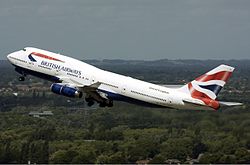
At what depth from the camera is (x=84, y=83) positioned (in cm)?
8488

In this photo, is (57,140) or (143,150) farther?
(57,140)

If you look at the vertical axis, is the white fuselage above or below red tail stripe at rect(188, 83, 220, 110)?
above

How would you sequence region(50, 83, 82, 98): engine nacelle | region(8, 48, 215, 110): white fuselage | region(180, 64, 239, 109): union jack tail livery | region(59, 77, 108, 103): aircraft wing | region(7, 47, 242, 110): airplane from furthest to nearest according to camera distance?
1. region(50, 83, 82, 98): engine nacelle
2. region(59, 77, 108, 103): aircraft wing
3. region(8, 48, 215, 110): white fuselage
4. region(7, 47, 242, 110): airplane
5. region(180, 64, 239, 109): union jack tail livery

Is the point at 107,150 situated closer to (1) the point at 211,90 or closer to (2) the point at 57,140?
(2) the point at 57,140

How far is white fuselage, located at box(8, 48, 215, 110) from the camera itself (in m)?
79.4

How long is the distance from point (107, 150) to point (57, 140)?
1281 cm

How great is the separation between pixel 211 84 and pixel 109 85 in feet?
40.3

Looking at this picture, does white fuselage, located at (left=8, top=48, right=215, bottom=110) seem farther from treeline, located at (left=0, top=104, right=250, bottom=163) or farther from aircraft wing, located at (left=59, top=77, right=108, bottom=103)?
treeline, located at (left=0, top=104, right=250, bottom=163)

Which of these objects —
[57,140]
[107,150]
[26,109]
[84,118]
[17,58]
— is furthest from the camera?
[26,109]

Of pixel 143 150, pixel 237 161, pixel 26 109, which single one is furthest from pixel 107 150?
pixel 26 109

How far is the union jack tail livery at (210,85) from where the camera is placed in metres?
76.5

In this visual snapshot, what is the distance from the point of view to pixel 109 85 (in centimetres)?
8312

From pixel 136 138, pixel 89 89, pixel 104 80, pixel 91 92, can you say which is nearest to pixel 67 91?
pixel 89 89

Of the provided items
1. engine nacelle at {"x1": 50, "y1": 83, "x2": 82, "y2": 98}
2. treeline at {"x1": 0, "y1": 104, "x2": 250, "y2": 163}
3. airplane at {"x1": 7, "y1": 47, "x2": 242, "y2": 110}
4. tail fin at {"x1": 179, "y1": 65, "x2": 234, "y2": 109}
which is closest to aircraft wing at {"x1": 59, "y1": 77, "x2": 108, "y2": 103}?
airplane at {"x1": 7, "y1": 47, "x2": 242, "y2": 110}
